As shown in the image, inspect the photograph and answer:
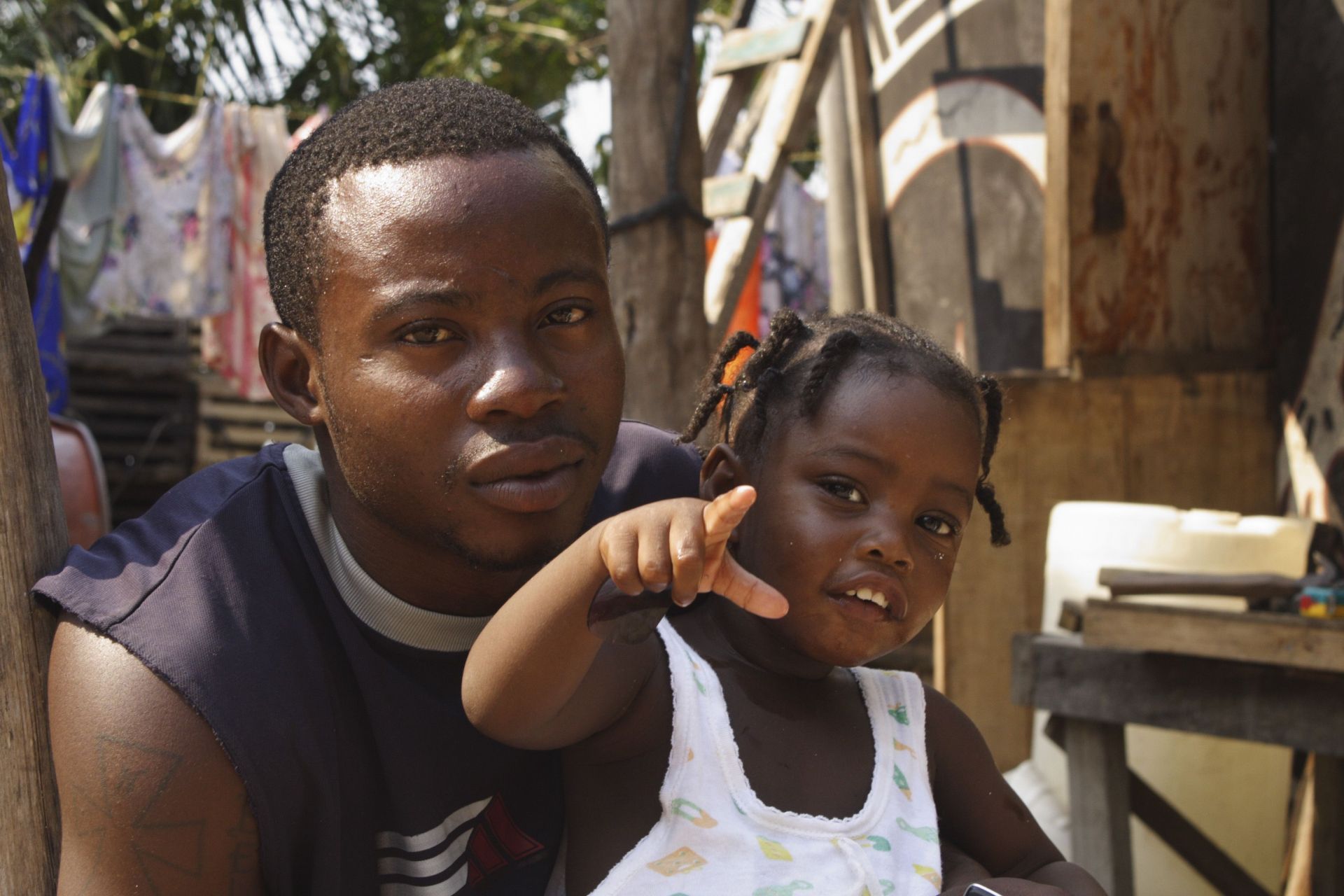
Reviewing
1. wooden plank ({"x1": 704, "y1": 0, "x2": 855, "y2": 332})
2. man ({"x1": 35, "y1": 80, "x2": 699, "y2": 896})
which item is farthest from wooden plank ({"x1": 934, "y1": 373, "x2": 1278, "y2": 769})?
man ({"x1": 35, "y1": 80, "x2": 699, "y2": 896})

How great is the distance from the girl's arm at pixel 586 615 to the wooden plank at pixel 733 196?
2.54 meters

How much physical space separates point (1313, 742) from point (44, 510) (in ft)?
7.58

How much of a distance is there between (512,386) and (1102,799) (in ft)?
6.47

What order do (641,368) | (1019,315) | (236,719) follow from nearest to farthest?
(236,719)
(641,368)
(1019,315)

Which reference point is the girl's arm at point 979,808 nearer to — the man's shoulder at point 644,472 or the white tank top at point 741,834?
the white tank top at point 741,834

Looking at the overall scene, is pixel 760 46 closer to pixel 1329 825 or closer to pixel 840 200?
pixel 840 200

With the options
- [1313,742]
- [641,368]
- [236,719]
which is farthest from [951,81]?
[236,719]

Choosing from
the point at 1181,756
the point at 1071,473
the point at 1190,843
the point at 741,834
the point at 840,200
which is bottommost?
the point at 1190,843

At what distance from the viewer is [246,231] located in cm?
674

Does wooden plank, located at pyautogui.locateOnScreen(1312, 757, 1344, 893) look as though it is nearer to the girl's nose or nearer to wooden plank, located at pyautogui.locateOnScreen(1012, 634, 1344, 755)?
wooden plank, located at pyautogui.locateOnScreen(1012, 634, 1344, 755)

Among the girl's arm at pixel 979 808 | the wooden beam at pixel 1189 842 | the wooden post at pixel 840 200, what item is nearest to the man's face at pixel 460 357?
the girl's arm at pixel 979 808

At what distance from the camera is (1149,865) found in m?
3.38

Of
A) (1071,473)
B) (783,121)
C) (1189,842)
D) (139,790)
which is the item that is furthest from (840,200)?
(139,790)

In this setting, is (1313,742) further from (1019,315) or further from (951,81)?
(951,81)
